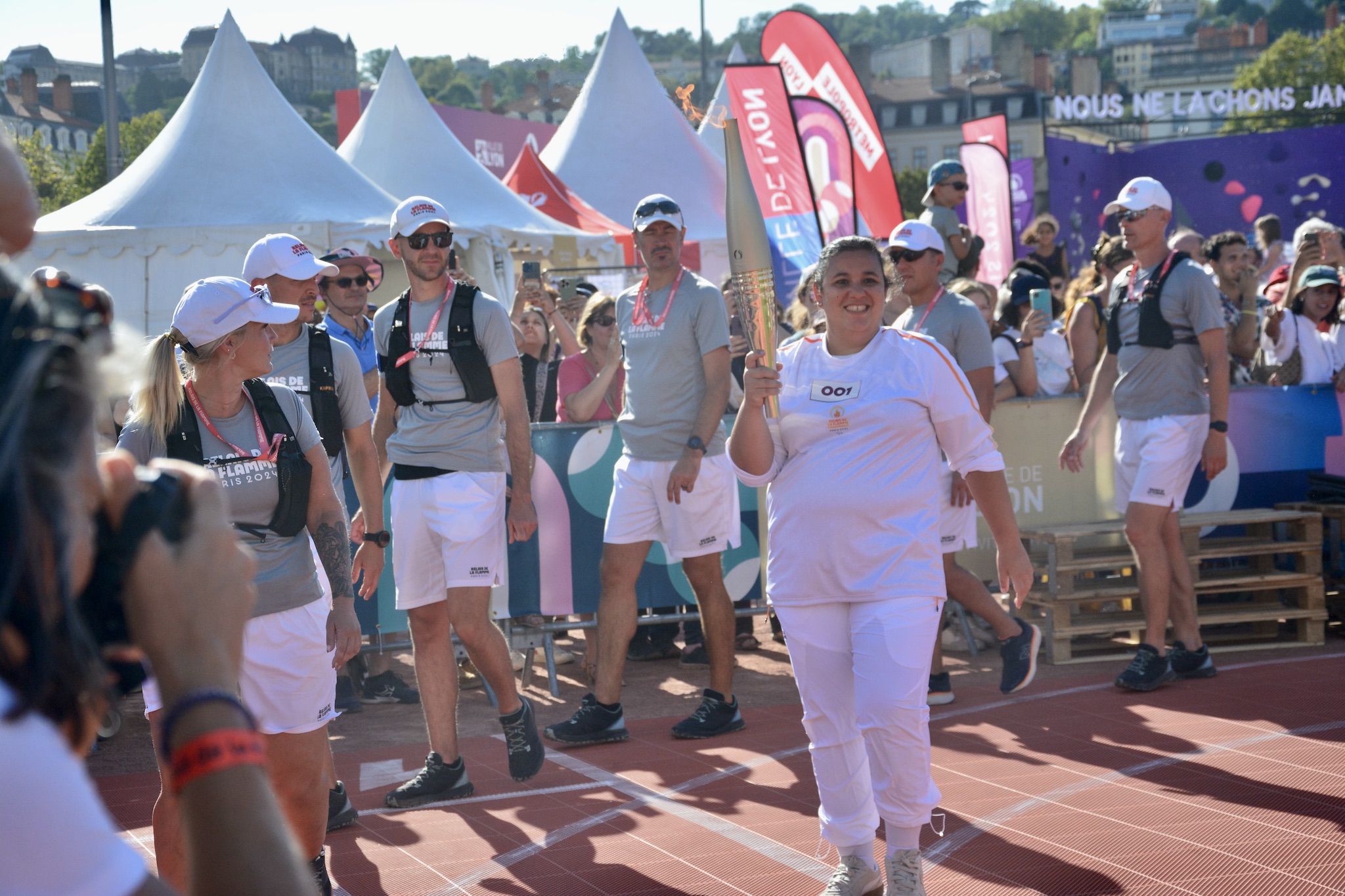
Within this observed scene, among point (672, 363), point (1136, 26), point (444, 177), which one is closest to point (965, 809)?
point (672, 363)

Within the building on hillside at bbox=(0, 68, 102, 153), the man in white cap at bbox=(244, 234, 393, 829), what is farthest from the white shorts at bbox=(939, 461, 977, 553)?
the building on hillside at bbox=(0, 68, 102, 153)

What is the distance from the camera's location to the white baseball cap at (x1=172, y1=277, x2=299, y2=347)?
3846 millimetres

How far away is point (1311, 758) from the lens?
5.64 m

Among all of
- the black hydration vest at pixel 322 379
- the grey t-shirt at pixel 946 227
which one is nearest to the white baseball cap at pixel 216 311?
the black hydration vest at pixel 322 379

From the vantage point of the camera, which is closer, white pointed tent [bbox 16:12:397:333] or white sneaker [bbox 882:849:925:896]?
white sneaker [bbox 882:849:925:896]

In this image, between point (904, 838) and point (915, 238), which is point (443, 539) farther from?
point (915, 238)

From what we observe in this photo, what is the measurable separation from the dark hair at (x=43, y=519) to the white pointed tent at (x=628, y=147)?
19981 mm

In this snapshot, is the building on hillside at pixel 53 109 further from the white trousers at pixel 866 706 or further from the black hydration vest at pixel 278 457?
the white trousers at pixel 866 706

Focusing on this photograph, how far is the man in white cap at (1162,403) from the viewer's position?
6.96m

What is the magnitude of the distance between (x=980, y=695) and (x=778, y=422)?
3.38m

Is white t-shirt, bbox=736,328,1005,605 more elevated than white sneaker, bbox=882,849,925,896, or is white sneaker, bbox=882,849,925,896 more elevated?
white t-shirt, bbox=736,328,1005,605

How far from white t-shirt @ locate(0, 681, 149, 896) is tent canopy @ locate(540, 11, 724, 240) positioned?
2021 cm

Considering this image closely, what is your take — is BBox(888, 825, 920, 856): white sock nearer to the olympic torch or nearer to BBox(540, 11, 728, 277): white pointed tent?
the olympic torch

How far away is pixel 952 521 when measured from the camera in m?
6.91
